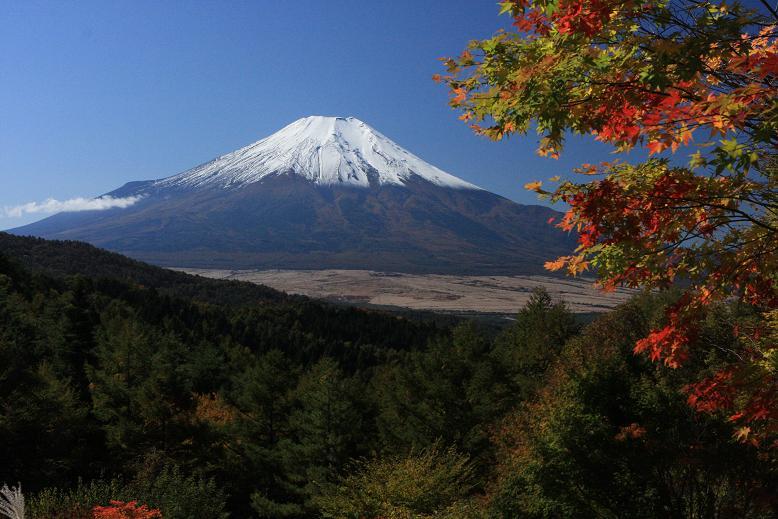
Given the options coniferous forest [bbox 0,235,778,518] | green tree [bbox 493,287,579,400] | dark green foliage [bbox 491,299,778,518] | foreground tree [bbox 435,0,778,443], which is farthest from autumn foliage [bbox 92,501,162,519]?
green tree [bbox 493,287,579,400]

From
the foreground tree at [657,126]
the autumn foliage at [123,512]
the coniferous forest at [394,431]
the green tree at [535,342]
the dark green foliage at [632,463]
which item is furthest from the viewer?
the green tree at [535,342]

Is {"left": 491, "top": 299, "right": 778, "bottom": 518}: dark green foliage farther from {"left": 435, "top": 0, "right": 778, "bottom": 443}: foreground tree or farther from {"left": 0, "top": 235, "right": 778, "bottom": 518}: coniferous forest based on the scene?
{"left": 435, "top": 0, "right": 778, "bottom": 443}: foreground tree

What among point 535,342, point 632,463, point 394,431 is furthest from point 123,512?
point 535,342

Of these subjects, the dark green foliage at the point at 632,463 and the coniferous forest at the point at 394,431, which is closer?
the dark green foliage at the point at 632,463

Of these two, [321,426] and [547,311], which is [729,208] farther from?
[547,311]

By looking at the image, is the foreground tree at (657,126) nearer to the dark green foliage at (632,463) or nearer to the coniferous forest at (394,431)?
the coniferous forest at (394,431)

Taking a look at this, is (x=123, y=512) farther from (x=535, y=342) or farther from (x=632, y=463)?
(x=535, y=342)

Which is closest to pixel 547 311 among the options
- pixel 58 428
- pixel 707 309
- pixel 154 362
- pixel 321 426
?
pixel 321 426

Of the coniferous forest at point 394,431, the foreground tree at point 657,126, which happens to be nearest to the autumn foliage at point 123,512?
the coniferous forest at point 394,431
